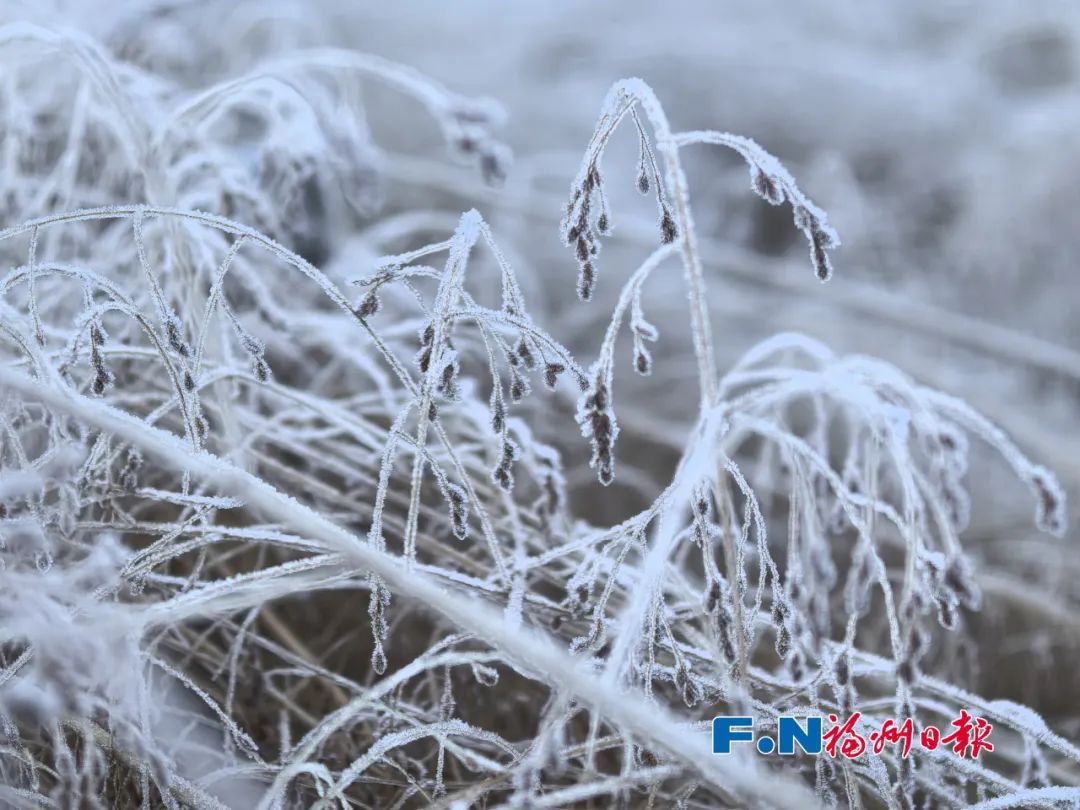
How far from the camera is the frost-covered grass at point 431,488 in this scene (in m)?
0.71

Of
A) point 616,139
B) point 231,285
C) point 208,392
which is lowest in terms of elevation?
point 208,392

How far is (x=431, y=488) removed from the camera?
1176mm

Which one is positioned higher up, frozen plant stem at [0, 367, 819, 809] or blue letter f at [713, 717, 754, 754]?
frozen plant stem at [0, 367, 819, 809]

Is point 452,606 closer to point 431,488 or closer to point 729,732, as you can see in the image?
point 729,732

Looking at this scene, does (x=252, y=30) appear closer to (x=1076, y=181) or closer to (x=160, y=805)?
(x=160, y=805)

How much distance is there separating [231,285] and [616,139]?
1.50 m

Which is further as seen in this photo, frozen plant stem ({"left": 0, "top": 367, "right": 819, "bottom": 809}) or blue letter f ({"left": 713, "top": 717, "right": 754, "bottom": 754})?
blue letter f ({"left": 713, "top": 717, "right": 754, "bottom": 754})

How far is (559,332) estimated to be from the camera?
1776 mm

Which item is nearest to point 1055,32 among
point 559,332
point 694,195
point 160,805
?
point 694,195

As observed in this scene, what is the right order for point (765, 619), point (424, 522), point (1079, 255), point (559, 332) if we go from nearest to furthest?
1. point (765, 619)
2. point (424, 522)
3. point (559, 332)
4. point (1079, 255)

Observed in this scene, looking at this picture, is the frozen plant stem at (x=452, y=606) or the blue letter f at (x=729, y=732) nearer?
the frozen plant stem at (x=452, y=606)

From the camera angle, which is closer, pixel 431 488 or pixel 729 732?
pixel 729 732

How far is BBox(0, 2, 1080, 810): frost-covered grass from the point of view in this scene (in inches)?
27.8

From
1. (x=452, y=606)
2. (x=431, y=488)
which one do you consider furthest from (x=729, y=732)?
(x=431, y=488)
